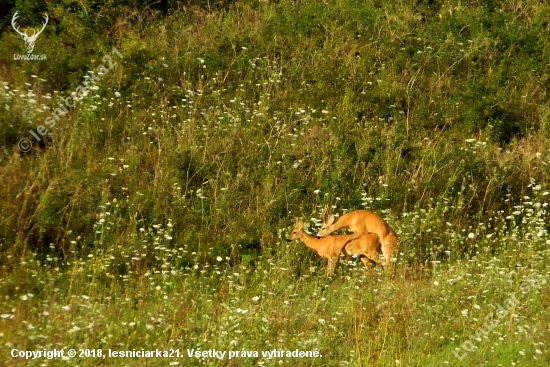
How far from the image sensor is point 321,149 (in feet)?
37.2

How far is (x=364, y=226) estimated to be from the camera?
9820 mm

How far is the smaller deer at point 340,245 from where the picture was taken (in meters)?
9.62

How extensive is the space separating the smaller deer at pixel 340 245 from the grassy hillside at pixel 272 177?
129 millimetres

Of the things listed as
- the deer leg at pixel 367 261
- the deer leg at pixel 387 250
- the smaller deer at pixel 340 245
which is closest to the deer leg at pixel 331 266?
the smaller deer at pixel 340 245

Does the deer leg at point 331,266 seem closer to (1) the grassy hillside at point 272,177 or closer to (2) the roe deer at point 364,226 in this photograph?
(1) the grassy hillside at point 272,177

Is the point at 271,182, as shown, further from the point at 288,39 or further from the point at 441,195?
the point at 288,39

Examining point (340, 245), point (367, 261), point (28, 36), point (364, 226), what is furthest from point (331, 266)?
point (28, 36)

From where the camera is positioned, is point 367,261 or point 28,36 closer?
point 367,261

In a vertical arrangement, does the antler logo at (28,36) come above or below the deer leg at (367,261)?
above

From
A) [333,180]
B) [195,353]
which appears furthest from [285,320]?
[333,180]

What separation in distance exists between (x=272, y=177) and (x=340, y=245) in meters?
1.41

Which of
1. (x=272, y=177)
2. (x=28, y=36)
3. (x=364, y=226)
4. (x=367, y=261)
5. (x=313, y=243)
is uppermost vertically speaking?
(x=28, y=36)

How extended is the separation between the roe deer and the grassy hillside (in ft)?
0.61

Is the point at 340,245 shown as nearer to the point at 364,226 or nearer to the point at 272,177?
the point at 364,226
